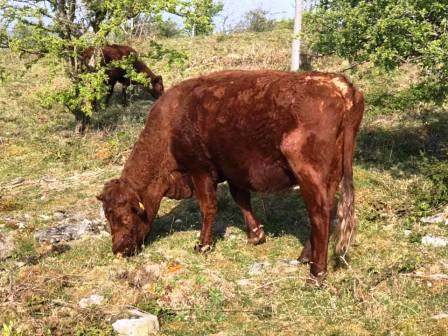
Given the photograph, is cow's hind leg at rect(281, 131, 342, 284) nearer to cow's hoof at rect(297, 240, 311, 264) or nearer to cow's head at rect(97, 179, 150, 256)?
cow's hoof at rect(297, 240, 311, 264)

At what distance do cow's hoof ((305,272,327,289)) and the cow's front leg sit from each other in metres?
1.78

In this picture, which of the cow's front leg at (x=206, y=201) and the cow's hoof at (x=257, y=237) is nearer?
the cow's front leg at (x=206, y=201)

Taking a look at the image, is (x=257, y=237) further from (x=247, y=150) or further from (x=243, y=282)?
(x=247, y=150)

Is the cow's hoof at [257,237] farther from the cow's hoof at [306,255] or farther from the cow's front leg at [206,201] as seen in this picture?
the cow's hoof at [306,255]

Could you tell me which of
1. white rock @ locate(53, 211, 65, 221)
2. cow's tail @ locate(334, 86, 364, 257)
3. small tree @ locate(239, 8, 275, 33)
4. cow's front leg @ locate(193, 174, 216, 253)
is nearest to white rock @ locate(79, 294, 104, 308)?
cow's front leg @ locate(193, 174, 216, 253)

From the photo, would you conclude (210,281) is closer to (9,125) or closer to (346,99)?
(346,99)

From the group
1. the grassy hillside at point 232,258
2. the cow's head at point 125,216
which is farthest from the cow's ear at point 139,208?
the grassy hillside at point 232,258

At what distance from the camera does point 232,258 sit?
6996 mm

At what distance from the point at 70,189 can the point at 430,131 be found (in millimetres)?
7209

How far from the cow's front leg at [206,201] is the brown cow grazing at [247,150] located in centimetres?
1

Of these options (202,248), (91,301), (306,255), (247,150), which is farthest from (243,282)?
(91,301)

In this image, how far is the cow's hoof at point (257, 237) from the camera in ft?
24.4

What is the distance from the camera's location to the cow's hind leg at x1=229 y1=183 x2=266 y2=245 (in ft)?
24.5

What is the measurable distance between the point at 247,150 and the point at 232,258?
4.86ft
